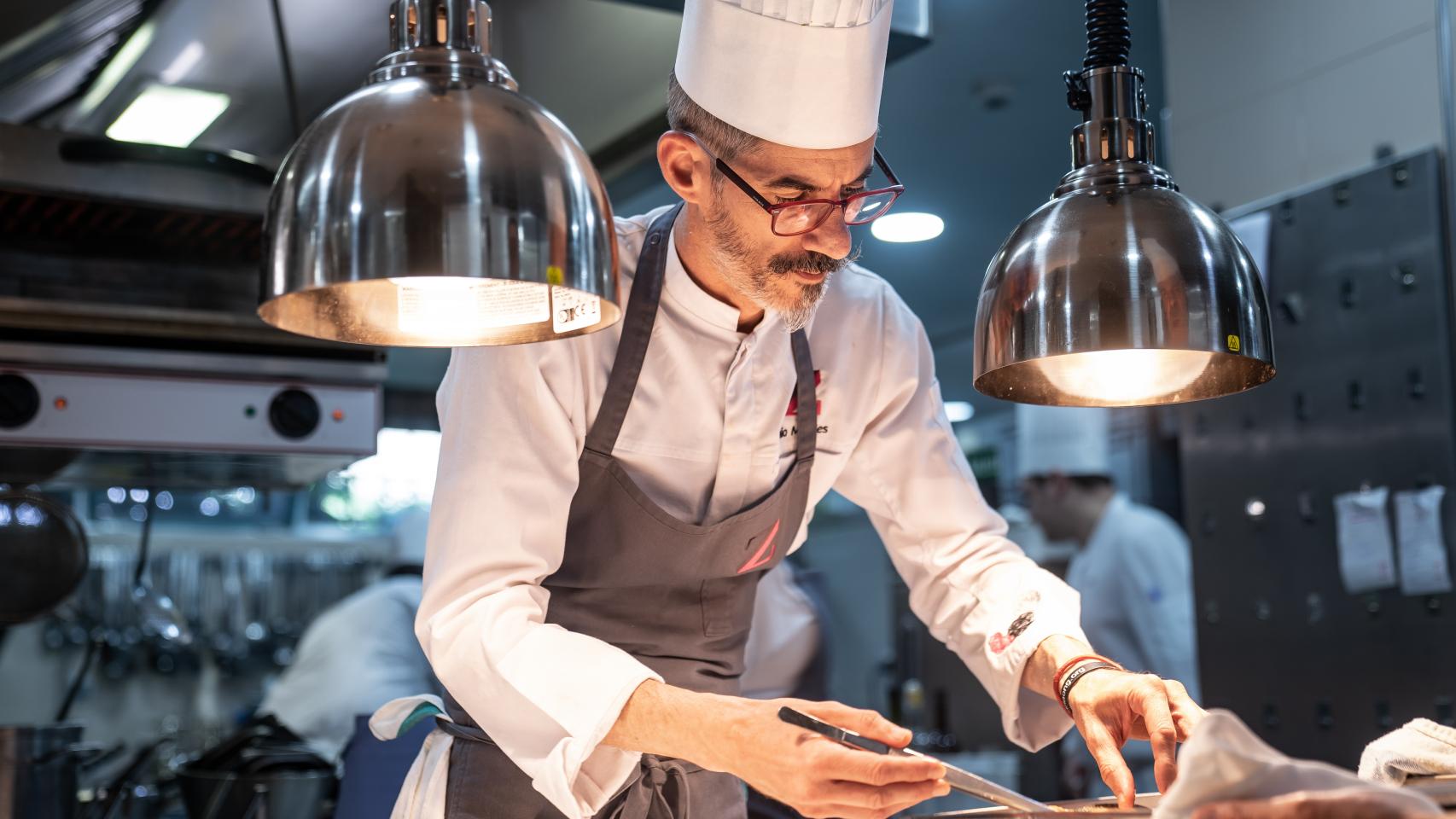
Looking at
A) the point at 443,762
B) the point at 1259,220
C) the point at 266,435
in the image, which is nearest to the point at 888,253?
the point at 1259,220

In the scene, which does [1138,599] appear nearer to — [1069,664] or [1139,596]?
[1139,596]

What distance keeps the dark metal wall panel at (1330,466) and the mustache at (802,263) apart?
1.43 meters

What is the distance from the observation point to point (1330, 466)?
249 centimetres

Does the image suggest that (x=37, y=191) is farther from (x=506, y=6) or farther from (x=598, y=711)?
(x=598, y=711)

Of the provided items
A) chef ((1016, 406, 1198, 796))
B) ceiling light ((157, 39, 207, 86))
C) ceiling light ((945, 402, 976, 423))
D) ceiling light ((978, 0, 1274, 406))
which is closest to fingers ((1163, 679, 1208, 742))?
ceiling light ((978, 0, 1274, 406))

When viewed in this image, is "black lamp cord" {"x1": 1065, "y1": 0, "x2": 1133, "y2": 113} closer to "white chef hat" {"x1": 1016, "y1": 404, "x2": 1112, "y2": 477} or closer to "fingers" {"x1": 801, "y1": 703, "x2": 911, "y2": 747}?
"fingers" {"x1": 801, "y1": 703, "x2": 911, "y2": 747}

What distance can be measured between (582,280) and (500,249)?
0.07 meters

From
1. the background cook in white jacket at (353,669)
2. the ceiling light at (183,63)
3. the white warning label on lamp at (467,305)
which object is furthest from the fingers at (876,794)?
the background cook in white jacket at (353,669)

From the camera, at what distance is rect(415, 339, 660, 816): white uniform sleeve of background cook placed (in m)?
1.15

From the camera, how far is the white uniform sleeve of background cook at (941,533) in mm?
1481

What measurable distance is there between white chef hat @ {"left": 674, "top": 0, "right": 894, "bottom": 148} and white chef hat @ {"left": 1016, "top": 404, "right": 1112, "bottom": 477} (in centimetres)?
321

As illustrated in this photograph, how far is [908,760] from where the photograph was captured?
3.14ft

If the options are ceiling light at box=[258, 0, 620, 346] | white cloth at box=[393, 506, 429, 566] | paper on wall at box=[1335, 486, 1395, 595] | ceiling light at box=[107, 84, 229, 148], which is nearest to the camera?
ceiling light at box=[258, 0, 620, 346]

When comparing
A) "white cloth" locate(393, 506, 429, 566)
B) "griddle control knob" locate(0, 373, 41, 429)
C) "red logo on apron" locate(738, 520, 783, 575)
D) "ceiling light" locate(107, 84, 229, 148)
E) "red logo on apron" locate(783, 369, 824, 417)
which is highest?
"ceiling light" locate(107, 84, 229, 148)
